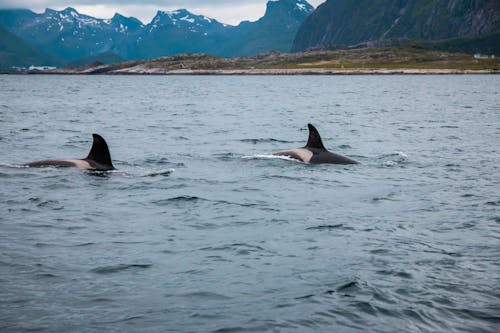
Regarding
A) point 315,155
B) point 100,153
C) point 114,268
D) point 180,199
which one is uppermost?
point 100,153

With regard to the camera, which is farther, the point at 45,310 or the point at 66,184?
the point at 66,184

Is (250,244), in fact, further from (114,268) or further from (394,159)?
(394,159)

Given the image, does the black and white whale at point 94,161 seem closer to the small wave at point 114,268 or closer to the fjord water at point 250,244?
the fjord water at point 250,244

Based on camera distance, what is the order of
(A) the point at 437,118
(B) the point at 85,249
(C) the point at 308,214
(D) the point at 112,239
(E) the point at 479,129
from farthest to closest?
(A) the point at 437,118 < (E) the point at 479,129 < (C) the point at 308,214 < (D) the point at 112,239 < (B) the point at 85,249

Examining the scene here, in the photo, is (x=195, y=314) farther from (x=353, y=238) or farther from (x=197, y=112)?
(x=197, y=112)

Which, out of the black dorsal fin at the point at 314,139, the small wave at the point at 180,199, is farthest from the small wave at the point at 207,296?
the black dorsal fin at the point at 314,139

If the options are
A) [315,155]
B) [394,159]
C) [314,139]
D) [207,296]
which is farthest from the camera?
[394,159]

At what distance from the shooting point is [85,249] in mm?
13938

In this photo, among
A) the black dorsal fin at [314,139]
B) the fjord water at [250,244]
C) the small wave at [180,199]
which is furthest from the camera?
the black dorsal fin at [314,139]

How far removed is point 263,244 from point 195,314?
14.5ft

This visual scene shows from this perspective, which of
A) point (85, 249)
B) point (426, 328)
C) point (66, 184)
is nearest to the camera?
point (426, 328)

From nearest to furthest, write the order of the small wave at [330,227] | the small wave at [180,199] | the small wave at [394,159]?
the small wave at [330,227] → the small wave at [180,199] → the small wave at [394,159]

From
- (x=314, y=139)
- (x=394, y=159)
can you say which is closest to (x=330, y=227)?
(x=314, y=139)

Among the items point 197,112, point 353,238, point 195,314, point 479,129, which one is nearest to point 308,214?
point 353,238
